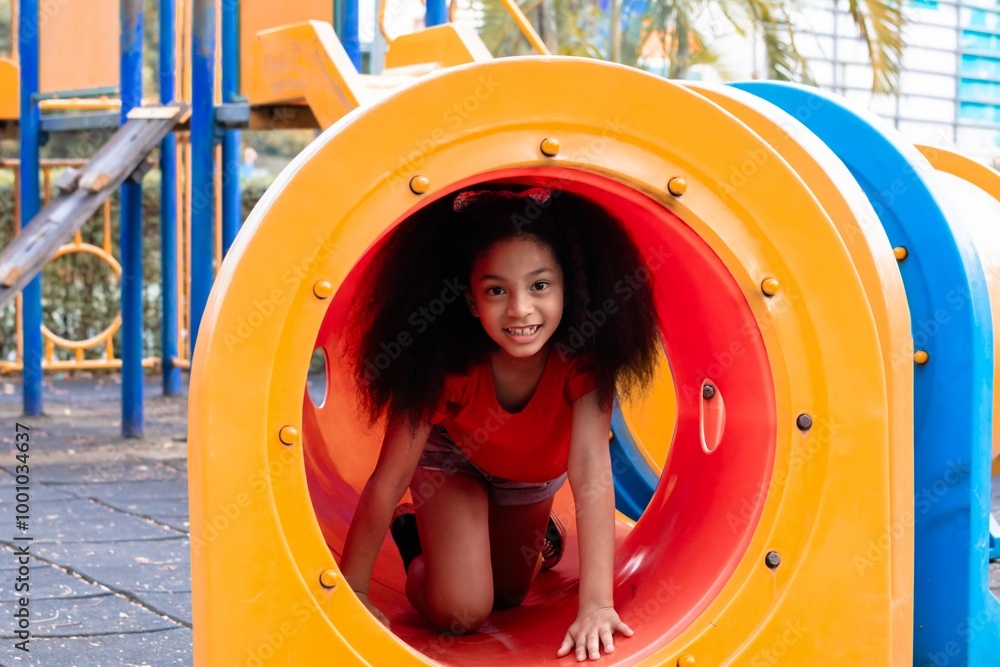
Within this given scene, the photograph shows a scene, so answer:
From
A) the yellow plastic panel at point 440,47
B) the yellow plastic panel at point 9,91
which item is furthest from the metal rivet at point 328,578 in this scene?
the yellow plastic panel at point 9,91

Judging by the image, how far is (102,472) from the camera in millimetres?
4445

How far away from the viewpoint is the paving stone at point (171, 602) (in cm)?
254

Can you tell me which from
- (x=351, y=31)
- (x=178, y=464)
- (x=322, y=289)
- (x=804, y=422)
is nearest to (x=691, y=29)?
(x=351, y=31)

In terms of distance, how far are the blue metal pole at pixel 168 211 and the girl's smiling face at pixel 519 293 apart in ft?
11.8

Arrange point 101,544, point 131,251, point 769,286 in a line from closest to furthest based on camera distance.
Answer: point 769,286, point 101,544, point 131,251

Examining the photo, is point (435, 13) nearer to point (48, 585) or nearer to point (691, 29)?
point (48, 585)

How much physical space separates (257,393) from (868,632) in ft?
3.29

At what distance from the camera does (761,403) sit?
1.86 m

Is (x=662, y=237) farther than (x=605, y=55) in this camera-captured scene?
No

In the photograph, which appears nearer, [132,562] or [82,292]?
[132,562]

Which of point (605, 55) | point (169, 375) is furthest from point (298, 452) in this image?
point (605, 55)

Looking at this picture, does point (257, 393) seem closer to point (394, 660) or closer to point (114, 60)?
point (394, 660)

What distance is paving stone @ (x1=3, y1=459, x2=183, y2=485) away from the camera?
430cm

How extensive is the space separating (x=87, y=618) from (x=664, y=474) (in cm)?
126
